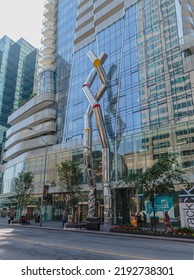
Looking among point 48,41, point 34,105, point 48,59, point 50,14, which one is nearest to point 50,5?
point 50,14

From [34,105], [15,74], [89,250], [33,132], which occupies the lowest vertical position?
[89,250]

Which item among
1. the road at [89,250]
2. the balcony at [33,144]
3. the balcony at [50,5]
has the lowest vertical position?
the road at [89,250]

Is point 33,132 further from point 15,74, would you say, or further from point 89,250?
point 15,74

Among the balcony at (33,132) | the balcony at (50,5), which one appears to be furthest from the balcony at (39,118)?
the balcony at (50,5)

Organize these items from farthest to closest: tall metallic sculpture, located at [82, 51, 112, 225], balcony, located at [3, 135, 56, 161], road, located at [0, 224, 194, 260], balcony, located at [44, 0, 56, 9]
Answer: balcony, located at [44, 0, 56, 9], balcony, located at [3, 135, 56, 161], tall metallic sculpture, located at [82, 51, 112, 225], road, located at [0, 224, 194, 260]

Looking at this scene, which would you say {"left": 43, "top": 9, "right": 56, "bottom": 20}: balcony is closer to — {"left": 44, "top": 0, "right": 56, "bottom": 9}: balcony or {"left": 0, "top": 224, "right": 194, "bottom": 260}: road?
{"left": 44, "top": 0, "right": 56, "bottom": 9}: balcony

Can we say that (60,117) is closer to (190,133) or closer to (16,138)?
(16,138)

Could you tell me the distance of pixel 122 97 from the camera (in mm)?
38562

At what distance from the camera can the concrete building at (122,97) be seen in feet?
105

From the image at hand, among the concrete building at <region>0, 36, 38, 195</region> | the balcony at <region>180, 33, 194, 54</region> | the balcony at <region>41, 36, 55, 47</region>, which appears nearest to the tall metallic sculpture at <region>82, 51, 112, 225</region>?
the balcony at <region>180, 33, 194, 54</region>

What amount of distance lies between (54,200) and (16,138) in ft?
80.0

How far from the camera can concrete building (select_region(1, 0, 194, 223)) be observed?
3186 centimetres

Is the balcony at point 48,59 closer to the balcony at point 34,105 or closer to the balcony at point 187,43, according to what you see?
the balcony at point 34,105

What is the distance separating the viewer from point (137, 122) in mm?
35406
